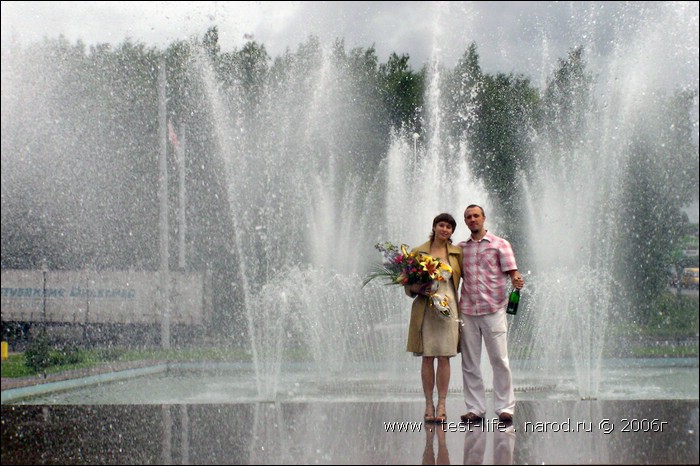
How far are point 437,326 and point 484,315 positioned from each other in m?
0.35

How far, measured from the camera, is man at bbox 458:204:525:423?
675 centimetres

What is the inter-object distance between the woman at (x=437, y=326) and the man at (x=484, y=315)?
0.32 ft

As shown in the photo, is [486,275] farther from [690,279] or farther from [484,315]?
[690,279]

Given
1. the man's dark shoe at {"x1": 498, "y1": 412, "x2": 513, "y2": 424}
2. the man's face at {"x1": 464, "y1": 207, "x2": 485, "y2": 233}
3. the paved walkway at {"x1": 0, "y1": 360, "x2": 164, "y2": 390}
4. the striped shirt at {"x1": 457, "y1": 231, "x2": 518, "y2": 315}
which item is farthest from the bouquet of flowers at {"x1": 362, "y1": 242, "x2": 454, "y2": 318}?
the paved walkway at {"x1": 0, "y1": 360, "x2": 164, "y2": 390}

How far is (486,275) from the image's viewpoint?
6.81m

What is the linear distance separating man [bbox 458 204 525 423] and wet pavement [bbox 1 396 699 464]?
0.63 feet

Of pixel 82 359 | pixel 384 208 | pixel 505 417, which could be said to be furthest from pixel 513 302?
pixel 384 208

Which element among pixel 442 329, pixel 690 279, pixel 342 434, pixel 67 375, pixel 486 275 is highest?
pixel 486 275

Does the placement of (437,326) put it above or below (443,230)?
below

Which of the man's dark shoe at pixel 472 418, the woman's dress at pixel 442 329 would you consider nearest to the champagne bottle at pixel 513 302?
the woman's dress at pixel 442 329

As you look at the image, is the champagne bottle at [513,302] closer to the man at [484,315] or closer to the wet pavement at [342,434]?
the man at [484,315]

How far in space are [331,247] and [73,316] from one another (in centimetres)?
788

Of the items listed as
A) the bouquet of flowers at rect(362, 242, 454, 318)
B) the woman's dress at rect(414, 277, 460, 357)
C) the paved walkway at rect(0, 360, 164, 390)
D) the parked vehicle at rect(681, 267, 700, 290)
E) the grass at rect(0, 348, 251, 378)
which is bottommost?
the grass at rect(0, 348, 251, 378)

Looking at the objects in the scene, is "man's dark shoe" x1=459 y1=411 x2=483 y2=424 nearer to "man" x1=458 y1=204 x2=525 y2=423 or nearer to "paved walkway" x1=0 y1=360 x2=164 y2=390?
"man" x1=458 y1=204 x2=525 y2=423
